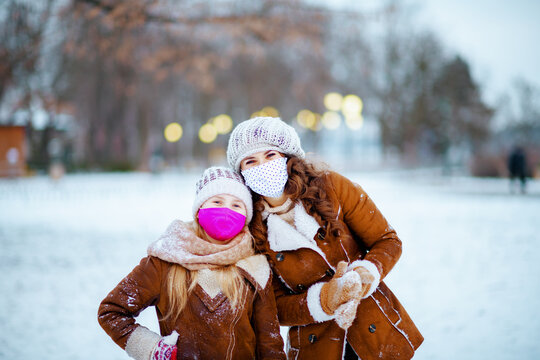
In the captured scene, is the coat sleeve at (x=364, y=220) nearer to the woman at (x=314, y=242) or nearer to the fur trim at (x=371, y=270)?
the woman at (x=314, y=242)

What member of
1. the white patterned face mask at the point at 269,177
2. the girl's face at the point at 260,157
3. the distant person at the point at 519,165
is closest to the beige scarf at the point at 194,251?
the white patterned face mask at the point at 269,177

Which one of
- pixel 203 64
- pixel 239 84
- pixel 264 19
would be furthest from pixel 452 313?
pixel 239 84

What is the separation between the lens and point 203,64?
9328 mm

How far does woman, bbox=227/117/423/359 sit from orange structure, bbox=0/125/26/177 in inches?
1114

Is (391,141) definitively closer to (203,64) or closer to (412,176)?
(412,176)

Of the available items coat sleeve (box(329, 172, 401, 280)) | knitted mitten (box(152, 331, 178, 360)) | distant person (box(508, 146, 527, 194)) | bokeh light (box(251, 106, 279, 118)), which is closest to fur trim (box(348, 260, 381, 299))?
coat sleeve (box(329, 172, 401, 280))

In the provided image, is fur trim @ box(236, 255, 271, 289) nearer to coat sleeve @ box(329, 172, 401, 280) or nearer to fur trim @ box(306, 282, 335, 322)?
fur trim @ box(306, 282, 335, 322)

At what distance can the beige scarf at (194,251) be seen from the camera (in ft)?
7.10

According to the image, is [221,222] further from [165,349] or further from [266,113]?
[266,113]

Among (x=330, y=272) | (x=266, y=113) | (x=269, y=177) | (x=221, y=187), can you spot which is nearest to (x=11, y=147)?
(x=266, y=113)

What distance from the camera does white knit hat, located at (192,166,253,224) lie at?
234 cm

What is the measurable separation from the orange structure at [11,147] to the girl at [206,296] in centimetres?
2821

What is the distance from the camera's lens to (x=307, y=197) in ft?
7.77

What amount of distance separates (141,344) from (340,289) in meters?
0.95
